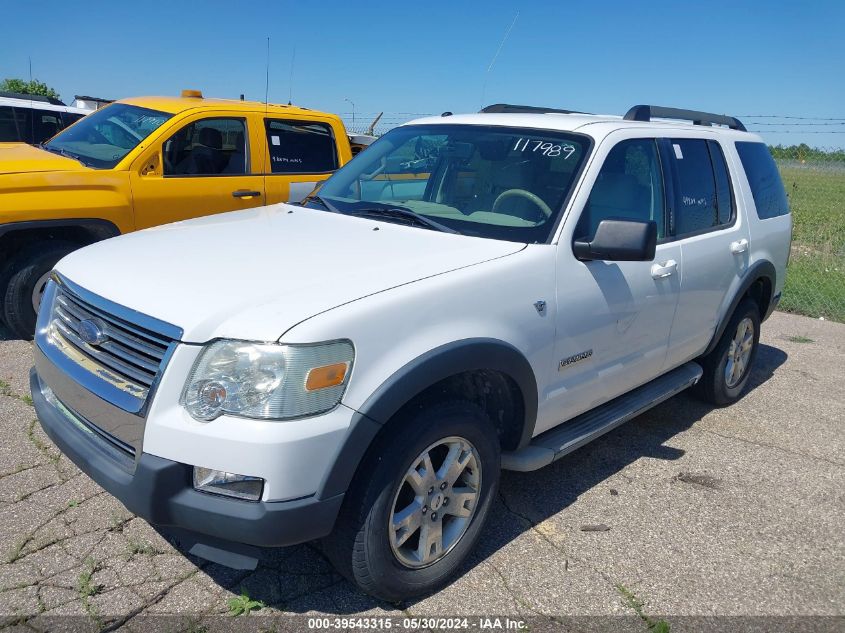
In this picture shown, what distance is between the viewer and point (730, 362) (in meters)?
5.12

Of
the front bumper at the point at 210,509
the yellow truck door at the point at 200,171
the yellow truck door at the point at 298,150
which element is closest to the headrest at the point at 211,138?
the yellow truck door at the point at 200,171

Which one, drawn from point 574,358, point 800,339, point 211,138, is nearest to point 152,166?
point 211,138

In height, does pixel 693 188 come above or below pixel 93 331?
above

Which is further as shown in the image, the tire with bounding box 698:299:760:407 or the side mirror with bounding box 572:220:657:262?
the tire with bounding box 698:299:760:407

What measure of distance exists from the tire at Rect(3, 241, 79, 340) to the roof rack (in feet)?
13.9

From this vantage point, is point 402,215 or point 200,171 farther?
point 200,171

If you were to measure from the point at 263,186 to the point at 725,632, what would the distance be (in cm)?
512

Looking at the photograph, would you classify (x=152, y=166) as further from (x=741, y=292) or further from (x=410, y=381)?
(x=741, y=292)

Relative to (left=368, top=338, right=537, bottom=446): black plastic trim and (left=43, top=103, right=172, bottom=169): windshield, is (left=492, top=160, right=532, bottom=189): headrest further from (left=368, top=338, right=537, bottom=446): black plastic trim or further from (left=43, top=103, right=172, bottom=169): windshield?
(left=43, top=103, right=172, bottom=169): windshield

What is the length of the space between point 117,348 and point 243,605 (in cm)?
107

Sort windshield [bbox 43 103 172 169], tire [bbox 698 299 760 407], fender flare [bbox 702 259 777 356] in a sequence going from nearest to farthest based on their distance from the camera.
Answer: fender flare [bbox 702 259 777 356] → tire [bbox 698 299 760 407] → windshield [bbox 43 103 172 169]

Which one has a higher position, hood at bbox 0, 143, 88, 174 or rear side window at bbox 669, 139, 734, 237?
rear side window at bbox 669, 139, 734, 237

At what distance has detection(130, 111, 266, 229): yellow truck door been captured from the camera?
582 centimetres

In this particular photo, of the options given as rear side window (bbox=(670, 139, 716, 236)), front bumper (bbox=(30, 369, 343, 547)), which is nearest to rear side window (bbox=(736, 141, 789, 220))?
rear side window (bbox=(670, 139, 716, 236))
